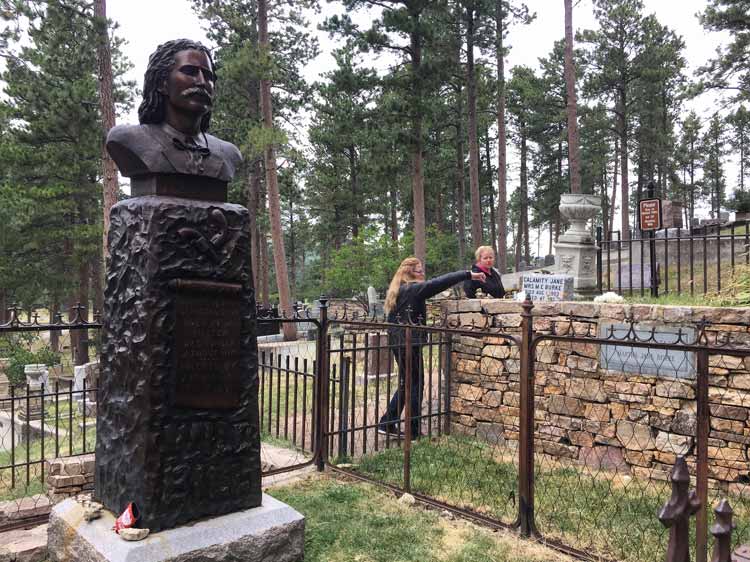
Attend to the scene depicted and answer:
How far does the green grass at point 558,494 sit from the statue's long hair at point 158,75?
3414 mm

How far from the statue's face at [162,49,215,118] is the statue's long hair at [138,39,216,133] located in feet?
0.10

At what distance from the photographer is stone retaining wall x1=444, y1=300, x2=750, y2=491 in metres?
4.76

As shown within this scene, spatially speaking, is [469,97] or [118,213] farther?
[469,97]

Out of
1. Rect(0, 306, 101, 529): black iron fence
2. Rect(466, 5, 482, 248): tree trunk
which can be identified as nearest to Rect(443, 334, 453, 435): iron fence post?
Rect(0, 306, 101, 529): black iron fence

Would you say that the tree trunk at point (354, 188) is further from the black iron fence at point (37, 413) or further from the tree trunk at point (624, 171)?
the black iron fence at point (37, 413)

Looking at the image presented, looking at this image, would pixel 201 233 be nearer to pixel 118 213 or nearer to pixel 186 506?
pixel 118 213

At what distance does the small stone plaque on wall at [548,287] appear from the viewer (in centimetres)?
719

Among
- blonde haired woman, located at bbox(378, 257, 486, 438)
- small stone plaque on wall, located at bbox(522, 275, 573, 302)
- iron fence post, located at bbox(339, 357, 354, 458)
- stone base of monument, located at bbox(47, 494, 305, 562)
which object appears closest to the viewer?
stone base of monument, located at bbox(47, 494, 305, 562)

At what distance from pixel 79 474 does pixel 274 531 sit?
7.91 feet

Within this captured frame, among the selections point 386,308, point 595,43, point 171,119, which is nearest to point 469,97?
point 595,43

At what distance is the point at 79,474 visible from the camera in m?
4.82

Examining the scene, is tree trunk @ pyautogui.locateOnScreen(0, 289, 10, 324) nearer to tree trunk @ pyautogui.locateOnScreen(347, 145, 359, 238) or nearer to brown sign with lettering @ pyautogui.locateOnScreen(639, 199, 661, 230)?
tree trunk @ pyautogui.locateOnScreen(347, 145, 359, 238)

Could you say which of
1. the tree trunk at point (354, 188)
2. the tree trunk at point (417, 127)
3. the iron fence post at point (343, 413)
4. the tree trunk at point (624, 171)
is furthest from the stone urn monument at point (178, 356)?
the tree trunk at point (354, 188)

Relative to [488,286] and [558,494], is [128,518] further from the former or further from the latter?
[488,286]
